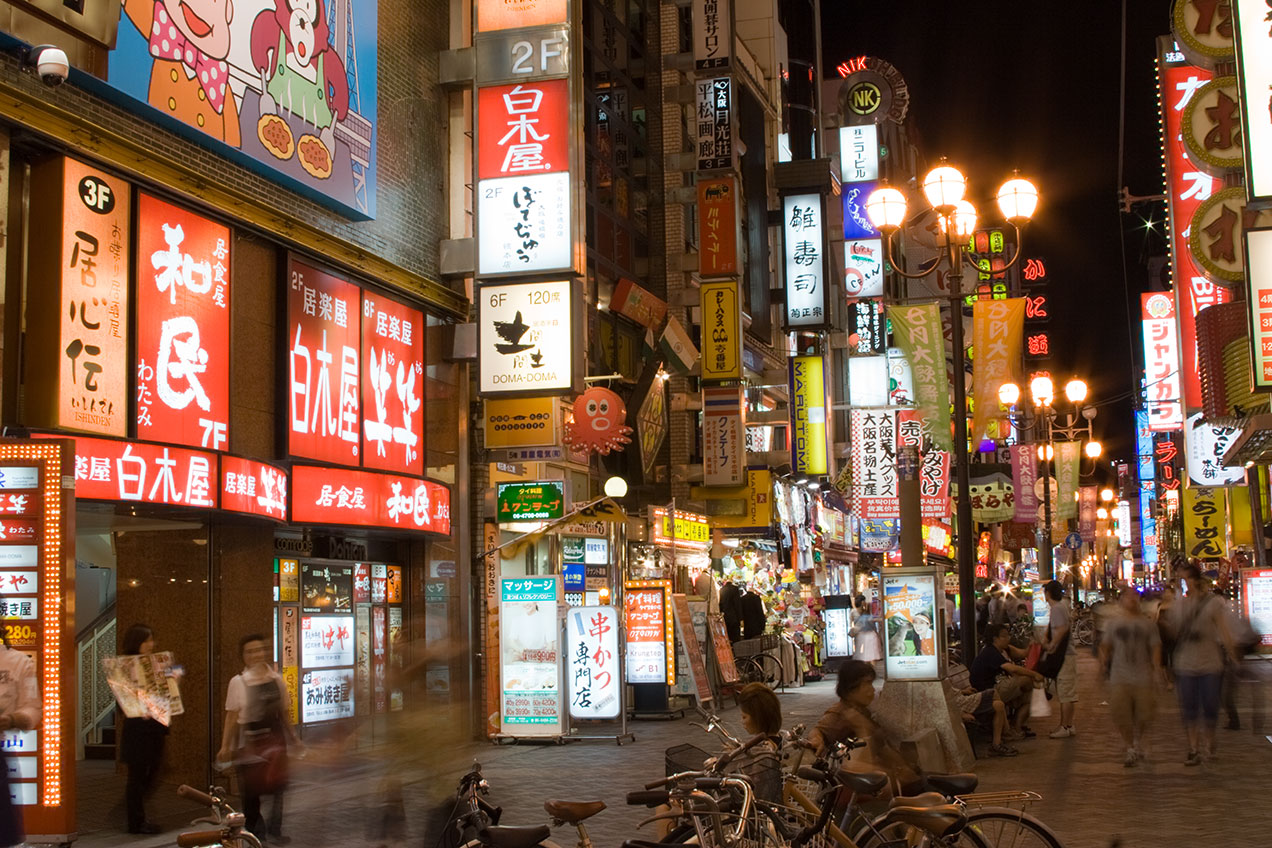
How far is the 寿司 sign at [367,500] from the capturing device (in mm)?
15711

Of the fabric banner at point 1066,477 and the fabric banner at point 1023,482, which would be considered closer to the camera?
the fabric banner at point 1023,482

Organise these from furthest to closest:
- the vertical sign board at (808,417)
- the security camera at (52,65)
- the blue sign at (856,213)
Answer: the blue sign at (856,213) → the vertical sign board at (808,417) → the security camera at (52,65)

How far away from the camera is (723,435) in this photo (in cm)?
2953

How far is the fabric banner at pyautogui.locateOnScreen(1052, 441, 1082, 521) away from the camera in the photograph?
139 ft

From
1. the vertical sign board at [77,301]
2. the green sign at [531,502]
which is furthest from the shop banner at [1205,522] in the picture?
the vertical sign board at [77,301]

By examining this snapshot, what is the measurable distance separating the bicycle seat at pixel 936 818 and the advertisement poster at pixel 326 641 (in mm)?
11210

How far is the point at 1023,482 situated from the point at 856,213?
983 cm

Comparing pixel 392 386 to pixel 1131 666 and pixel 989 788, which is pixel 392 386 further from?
pixel 1131 666

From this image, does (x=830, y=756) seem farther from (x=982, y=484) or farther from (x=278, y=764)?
(x=982, y=484)

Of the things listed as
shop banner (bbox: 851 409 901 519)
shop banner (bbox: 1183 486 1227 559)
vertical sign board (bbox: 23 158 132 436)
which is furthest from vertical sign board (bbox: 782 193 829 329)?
vertical sign board (bbox: 23 158 132 436)

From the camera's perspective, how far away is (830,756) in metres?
7.90

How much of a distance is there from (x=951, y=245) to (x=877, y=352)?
1234 inches

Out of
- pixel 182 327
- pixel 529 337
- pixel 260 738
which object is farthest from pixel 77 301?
pixel 529 337

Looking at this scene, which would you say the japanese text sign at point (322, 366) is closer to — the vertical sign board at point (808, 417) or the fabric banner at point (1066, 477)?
the vertical sign board at point (808, 417)
